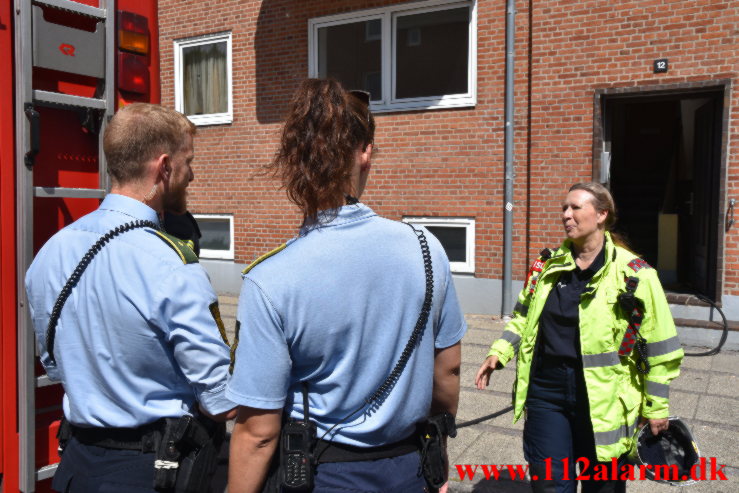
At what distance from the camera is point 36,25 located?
8.27ft

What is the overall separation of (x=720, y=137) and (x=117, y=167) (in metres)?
7.78

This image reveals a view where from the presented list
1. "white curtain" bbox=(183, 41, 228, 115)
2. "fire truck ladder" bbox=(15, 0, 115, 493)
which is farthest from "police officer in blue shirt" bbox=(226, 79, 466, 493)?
"white curtain" bbox=(183, 41, 228, 115)

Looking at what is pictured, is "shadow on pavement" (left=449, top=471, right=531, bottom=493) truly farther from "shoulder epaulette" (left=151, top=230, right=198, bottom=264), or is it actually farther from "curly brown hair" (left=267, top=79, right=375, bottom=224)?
"curly brown hair" (left=267, top=79, right=375, bottom=224)

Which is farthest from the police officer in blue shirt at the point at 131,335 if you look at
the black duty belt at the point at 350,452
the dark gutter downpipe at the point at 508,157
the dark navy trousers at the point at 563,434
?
the dark gutter downpipe at the point at 508,157

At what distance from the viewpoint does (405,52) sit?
10188 millimetres

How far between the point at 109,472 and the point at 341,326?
90 cm

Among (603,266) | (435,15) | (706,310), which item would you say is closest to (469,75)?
(435,15)

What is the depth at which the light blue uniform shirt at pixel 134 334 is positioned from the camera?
76.4 inches

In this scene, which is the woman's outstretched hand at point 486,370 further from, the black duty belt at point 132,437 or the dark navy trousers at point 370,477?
the black duty belt at point 132,437

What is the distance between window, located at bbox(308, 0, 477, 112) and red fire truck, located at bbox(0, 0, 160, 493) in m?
6.80

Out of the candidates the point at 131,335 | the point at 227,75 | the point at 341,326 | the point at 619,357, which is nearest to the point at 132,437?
the point at 131,335

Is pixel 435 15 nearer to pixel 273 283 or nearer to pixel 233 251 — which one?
pixel 233 251

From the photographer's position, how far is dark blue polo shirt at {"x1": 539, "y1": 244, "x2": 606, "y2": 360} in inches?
127

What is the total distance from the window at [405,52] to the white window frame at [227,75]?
5.63ft
